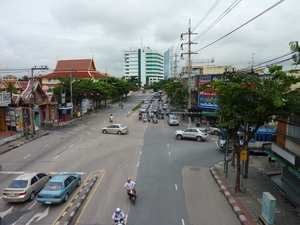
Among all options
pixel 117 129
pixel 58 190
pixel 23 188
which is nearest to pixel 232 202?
pixel 58 190

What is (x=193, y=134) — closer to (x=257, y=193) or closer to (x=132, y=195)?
(x=257, y=193)

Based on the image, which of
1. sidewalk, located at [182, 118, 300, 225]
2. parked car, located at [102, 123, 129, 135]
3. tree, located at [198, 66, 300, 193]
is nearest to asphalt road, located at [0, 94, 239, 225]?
sidewalk, located at [182, 118, 300, 225]

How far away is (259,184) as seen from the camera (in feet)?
54.0

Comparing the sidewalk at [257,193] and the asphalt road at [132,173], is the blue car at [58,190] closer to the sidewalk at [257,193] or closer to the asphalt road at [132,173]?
the asphalt road at [132,173]

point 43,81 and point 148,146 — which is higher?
point 43,81

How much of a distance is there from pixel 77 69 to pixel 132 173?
68.2m

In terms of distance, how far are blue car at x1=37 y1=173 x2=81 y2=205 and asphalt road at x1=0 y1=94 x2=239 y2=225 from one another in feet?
1.43

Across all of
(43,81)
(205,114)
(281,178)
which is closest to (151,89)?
(43,81)

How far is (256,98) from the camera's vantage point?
13117 mm

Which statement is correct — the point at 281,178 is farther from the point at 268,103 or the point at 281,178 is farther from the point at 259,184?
the point at 268,103

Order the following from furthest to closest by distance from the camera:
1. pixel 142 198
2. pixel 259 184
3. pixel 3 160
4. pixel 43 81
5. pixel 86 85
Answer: pixel 43 81 → pixel 86 85 → pixel 3 160 → pixel 259 184 → pixel 142 198

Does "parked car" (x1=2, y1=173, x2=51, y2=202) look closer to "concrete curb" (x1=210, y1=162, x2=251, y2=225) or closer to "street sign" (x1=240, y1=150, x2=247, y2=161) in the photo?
"concrete curb" (x1=210, y1=162, x2=251, y2=225)

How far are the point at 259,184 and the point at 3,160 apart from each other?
19872mm

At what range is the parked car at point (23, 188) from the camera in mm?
13305
